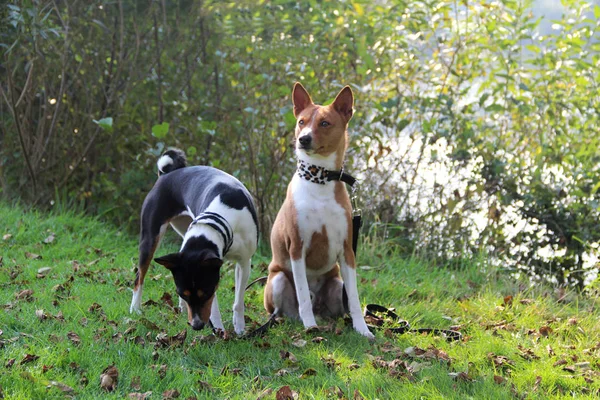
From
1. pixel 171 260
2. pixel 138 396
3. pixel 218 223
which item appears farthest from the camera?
pixel 218 223

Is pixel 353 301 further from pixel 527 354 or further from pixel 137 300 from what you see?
pixel 137 300

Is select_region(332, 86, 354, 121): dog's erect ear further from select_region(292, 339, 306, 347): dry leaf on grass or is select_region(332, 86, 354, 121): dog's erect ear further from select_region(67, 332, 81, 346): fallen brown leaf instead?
select_region(67, 332, 81, 346): fallen brown leaf

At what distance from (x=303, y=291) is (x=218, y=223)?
79cm

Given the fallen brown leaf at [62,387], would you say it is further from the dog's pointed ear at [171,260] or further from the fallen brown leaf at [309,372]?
the fallen brown leaf at [309,372]

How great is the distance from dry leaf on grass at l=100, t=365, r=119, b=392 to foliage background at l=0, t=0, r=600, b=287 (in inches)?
137

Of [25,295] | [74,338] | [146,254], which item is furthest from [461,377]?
[25,295]

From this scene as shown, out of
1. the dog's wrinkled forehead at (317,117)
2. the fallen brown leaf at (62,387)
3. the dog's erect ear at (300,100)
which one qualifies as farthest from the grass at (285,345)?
the dog's erect ear at (300,100)

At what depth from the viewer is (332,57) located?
24.0 feet

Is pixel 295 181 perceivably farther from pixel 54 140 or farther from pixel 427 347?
pixel 54 140

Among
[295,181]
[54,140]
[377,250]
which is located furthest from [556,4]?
[54,140]

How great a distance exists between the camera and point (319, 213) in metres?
4.54

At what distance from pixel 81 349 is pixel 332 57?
428cm

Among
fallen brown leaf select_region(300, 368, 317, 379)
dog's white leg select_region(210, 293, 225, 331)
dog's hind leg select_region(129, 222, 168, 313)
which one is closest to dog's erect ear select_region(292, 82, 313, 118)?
dog's hind leg select_region(129, 222, 168, 313)

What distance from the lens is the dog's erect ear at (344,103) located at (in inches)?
181
